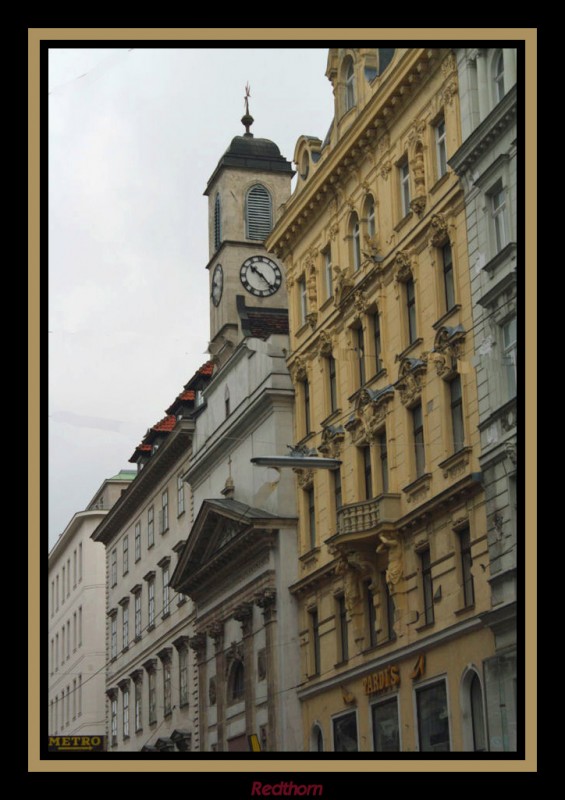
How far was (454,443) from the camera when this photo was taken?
107ft

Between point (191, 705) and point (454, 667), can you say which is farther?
point (191, 705)

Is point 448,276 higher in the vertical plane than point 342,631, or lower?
higher

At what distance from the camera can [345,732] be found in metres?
36.3

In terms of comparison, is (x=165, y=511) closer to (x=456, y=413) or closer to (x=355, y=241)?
(x=355, y=241)

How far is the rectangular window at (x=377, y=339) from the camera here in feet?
120

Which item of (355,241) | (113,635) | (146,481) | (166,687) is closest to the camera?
(355,241)

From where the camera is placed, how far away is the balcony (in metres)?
34.8

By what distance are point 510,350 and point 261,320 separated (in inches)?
822

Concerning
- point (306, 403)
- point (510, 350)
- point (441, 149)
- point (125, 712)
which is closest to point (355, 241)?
point (306, 403)

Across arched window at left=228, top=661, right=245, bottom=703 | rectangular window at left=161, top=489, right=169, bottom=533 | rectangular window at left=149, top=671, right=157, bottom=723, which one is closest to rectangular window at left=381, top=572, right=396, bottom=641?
arched window at left=228, top=661, right=245, bottom=703
